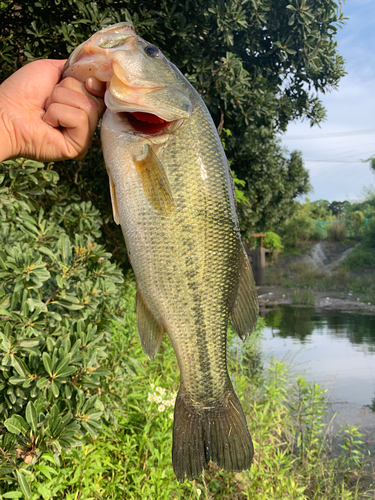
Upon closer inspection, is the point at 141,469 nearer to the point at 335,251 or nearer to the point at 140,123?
the point at 140,123

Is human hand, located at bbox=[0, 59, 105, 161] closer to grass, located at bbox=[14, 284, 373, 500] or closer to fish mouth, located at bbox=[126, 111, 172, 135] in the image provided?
fish mouth, located at bbox=[126, 111, 172, 135]

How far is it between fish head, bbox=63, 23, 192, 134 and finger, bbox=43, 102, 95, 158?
0.42 ft

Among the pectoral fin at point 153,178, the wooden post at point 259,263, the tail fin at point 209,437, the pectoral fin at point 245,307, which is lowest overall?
the wooden post at point 259,263

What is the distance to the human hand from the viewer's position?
1.48 metres

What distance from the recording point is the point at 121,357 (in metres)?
3.06

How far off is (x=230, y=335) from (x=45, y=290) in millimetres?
4088

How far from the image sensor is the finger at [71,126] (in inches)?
58.2

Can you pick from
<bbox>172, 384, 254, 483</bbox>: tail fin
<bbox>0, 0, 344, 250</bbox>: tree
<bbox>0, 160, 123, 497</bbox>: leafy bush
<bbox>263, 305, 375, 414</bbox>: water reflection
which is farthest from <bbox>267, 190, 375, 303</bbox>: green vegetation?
<bbox>172, 384, 254, 483</bbox>: tail fin

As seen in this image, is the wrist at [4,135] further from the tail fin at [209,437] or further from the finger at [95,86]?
the tail fin at [209,437]

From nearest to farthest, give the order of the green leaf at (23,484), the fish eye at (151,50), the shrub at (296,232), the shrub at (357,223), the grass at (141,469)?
1. the fish eye at (151,50)
2. the green leaf at (23,484)
3. the grass at (141,469)
4. the shrub at (357,223)
5. the shrub at (296,232)

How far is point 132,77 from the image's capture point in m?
1.37

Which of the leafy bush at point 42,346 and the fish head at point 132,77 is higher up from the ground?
the fish head at point 132,77

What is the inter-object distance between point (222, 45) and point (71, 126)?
12.8 feet

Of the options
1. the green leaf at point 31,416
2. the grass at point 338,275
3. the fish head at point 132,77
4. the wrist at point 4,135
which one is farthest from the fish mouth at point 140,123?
the grass at point 338,275
